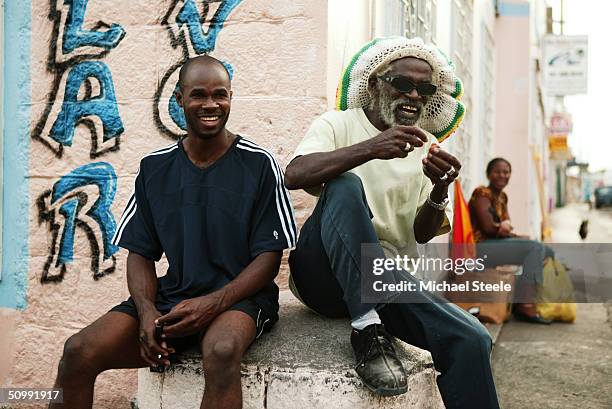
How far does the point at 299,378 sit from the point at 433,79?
58.1 inches

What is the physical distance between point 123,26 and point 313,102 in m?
1.18

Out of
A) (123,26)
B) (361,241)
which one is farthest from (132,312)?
(123,26)

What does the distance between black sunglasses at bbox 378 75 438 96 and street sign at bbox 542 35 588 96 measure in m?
11.8

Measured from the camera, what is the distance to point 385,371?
8.05 ft

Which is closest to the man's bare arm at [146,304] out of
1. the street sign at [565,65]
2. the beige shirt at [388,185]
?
the beige shirt at [388,185]

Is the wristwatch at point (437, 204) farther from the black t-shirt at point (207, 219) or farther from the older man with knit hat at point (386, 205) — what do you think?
the black t-shirt at point (207, 219)

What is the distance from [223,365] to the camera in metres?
2.33

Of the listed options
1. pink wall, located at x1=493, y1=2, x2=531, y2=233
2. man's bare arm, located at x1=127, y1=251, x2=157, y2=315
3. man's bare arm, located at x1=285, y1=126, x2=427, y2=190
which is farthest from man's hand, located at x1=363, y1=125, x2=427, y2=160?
pink wall, located at x1=493, y1=2, x2=531, y2=233

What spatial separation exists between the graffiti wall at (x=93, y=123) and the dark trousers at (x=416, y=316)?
1068mm

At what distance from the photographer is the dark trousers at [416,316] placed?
2523mm

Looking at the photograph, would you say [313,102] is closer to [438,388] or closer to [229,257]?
[229,257]

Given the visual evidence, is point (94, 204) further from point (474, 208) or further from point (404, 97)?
point (474, 208)

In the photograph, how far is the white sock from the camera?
253 centimetres

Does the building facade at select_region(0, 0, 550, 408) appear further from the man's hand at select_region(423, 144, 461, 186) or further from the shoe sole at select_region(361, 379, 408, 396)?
the shoe sole at select_region(361, 379, 408, 396)
